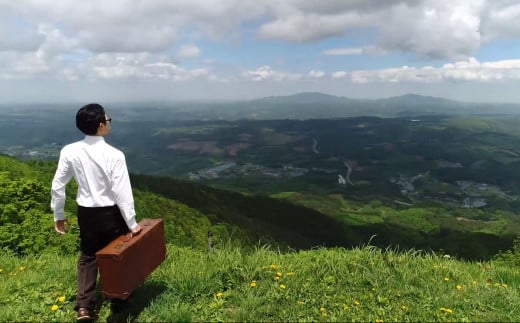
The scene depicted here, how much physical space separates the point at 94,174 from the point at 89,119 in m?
0.69

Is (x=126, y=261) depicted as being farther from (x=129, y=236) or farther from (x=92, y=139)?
(x=92, y=139)

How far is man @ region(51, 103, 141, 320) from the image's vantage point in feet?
15.2

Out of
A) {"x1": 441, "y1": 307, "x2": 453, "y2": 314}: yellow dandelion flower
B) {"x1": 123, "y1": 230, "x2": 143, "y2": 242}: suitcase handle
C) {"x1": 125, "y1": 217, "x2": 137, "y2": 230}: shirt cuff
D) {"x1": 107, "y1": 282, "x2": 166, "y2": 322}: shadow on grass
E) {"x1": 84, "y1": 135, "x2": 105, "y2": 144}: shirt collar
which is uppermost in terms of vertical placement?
{"x1": 84, "y1": 135, "x2": 105, "y2": 144}: shirt collar

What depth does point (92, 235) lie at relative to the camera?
15.8 ft

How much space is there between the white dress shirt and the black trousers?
5.4 inches

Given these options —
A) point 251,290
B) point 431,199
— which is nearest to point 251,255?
point 251,290

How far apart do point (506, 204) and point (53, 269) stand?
195042 mm

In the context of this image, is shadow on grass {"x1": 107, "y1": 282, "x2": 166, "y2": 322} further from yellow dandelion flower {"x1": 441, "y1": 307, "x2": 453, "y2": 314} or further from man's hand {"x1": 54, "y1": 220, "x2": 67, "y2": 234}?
yellow dandelion flower {"x1": 441, "y1": 307, "x2": 453, "y2": 314}

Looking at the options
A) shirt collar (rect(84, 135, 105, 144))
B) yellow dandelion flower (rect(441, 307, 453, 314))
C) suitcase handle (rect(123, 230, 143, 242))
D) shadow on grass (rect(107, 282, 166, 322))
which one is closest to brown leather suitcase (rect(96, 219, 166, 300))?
suitcase handle (rect(123, 230, 143, 242))

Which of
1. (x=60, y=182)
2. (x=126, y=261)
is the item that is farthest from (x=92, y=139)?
(x=126, y=261)

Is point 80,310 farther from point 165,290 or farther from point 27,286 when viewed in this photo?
point 27,286

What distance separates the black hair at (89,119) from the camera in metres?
4.62

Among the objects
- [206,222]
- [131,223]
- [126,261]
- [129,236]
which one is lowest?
[206,222]

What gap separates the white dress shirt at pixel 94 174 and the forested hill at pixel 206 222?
4.82 meters
